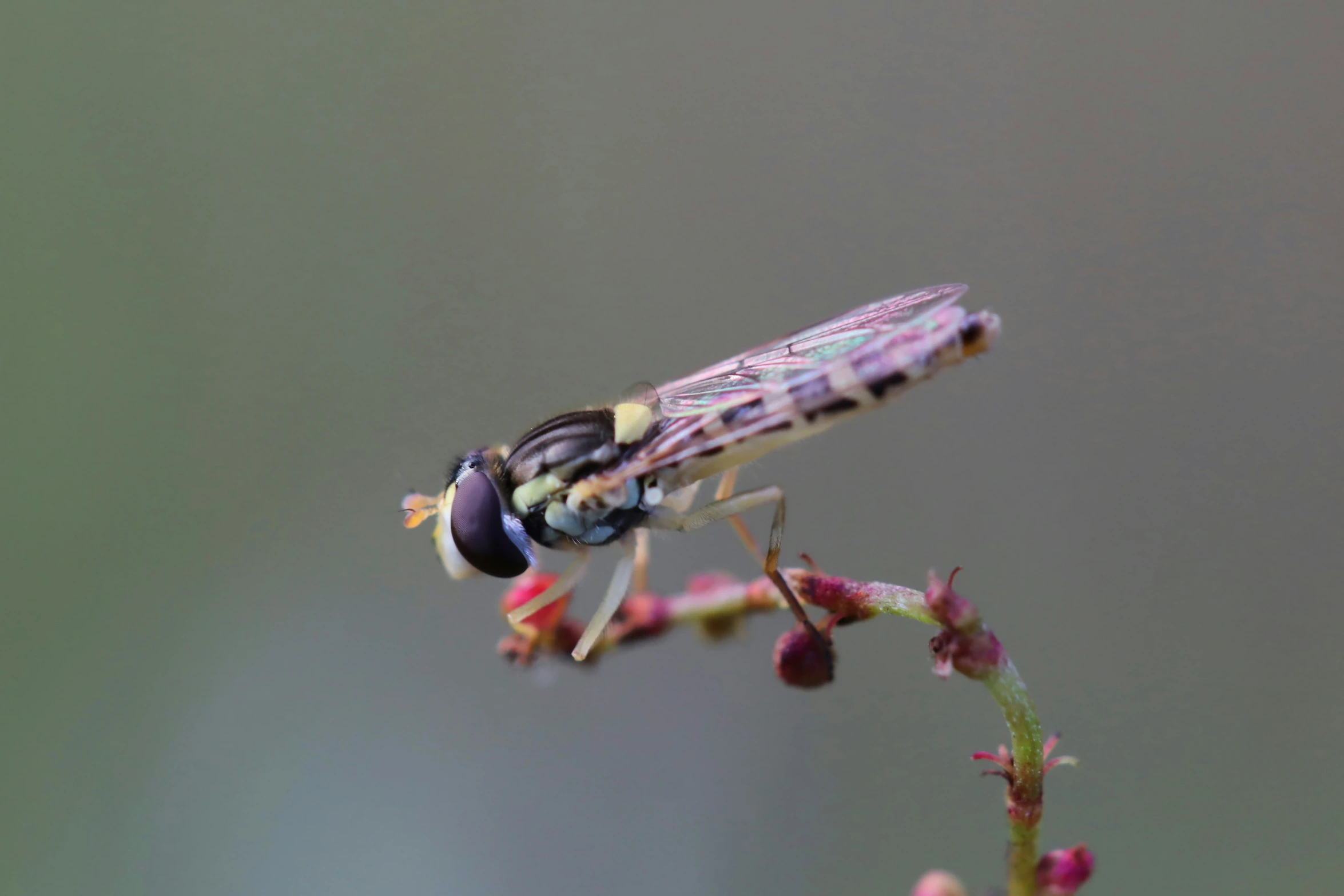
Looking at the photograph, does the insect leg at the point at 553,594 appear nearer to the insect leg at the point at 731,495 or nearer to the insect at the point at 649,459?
the insect at the point at 649,459

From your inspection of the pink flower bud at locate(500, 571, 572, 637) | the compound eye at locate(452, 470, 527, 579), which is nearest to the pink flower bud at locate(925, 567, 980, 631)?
the pink flower bud at locate(500, 571, 572, 637)

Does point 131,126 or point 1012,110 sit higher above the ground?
point 131,126

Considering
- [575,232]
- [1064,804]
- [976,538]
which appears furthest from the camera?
[575,232]

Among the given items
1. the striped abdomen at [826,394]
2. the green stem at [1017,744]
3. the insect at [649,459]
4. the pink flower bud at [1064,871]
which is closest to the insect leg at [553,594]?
the insect at [649,459]

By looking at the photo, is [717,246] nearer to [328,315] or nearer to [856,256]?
[856,256]

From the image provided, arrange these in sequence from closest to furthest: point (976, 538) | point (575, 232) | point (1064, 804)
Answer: point (1064, 804)
point (976, 538)
point (575, 232)

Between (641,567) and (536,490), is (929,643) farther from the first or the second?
(641,567)

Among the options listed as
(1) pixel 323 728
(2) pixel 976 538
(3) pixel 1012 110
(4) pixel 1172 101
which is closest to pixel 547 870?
(1) pixel 323 728
